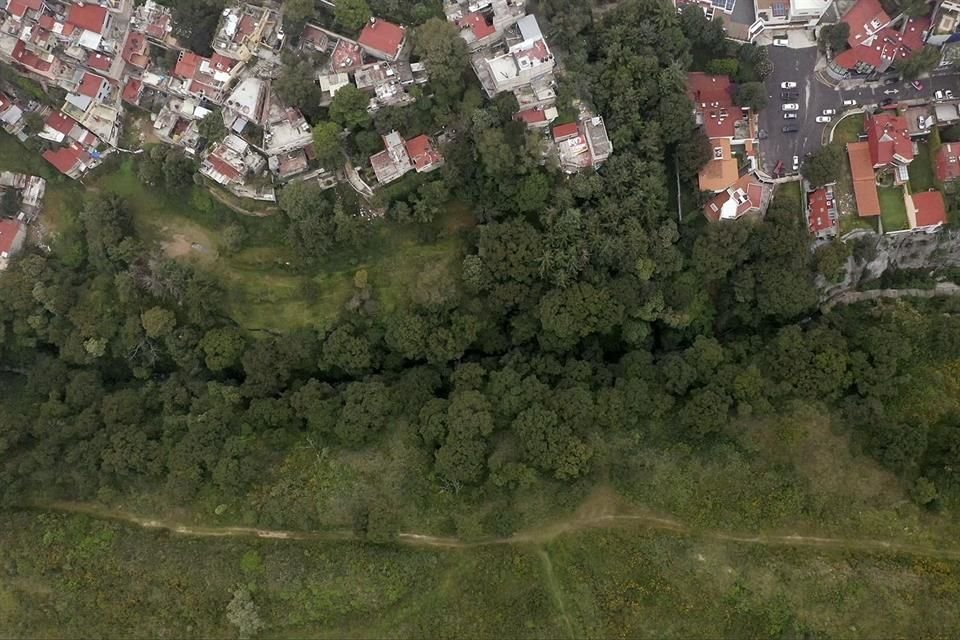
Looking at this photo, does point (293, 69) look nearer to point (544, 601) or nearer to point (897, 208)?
point (544, 601)

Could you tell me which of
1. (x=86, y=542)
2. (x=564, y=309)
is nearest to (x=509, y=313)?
(x=564, y=309)

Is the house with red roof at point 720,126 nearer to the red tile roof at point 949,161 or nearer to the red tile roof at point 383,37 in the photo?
the red tile roof at point 949,161

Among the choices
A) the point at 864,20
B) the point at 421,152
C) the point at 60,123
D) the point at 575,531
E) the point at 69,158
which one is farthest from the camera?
the point at 69,158

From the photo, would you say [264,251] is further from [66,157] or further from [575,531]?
[575,531]

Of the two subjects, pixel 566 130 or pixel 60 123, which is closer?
pixel 566 130

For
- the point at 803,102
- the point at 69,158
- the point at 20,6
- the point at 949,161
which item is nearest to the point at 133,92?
the point at 69,158

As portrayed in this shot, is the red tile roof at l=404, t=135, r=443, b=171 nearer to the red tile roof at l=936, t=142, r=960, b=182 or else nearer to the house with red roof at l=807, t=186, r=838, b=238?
the house with red roof at l=807, t=186, r=838, b=238
